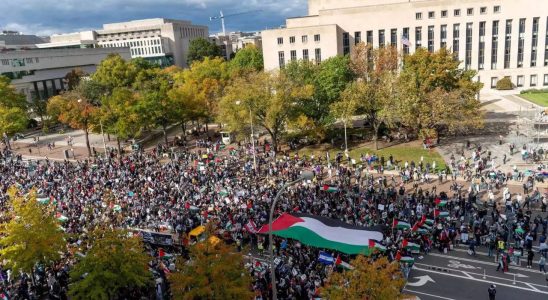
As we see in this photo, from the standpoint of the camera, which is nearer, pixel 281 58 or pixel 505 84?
pixel 505 84

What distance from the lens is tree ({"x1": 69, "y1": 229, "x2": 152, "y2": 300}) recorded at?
61.2 ft

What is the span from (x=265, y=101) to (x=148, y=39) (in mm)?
103527

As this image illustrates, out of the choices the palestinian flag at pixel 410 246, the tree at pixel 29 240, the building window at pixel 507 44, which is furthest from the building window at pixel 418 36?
the tree at pixel 29 240

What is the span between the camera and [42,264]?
23.7 meters

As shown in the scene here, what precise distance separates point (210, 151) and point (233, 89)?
8589mm

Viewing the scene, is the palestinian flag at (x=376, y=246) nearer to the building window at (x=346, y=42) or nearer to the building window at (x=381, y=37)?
the building window at (x=346, y=42)

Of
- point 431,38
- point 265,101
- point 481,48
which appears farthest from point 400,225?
point 481,48

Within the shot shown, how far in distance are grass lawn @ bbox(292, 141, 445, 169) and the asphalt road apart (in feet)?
58.5

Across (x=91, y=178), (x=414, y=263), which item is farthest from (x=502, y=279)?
(x=91, y=178)

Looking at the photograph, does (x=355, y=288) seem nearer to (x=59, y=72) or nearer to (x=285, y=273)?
(x=285, y=273)

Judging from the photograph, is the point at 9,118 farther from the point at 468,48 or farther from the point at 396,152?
the point at 468,48

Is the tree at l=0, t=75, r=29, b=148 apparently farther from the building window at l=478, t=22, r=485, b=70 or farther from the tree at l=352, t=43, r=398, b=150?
the building window at l=478, t=22, r=485, b=70

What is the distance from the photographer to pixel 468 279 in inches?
861

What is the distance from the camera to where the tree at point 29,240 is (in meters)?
22.5
